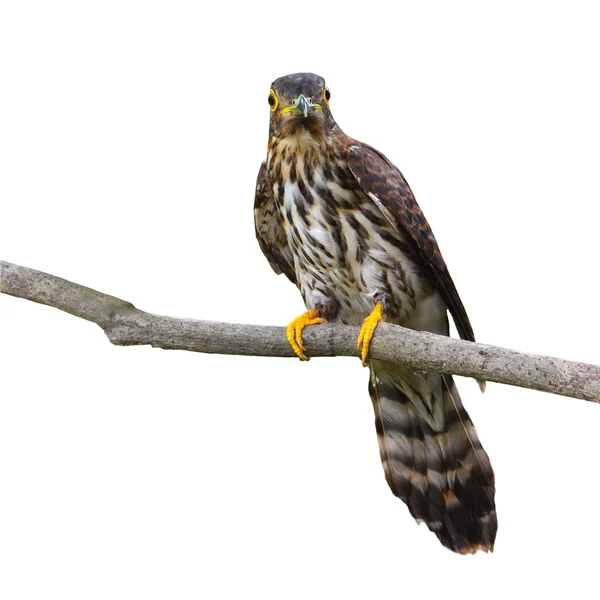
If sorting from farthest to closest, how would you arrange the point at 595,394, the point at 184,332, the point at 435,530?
the point at 435,530 → the point at 184,332 → the point at 595,394

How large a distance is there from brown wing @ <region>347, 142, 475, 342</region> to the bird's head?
0.22 m

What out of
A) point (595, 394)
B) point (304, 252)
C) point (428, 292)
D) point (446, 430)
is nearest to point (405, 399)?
point (446, 430)

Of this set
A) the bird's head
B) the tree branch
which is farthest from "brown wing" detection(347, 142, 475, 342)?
the tree branch

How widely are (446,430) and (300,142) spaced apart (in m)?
1.90

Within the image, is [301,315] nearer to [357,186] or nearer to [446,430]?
[357,186]

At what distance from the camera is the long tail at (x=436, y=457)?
19.1 ft

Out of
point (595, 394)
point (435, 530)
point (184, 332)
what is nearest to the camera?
point (595, 394)

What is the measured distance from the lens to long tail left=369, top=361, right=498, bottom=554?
19.1 ft

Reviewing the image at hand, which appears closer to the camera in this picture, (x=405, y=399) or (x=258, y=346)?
(x=258, y=346)

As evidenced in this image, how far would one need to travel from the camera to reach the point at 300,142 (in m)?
5.46

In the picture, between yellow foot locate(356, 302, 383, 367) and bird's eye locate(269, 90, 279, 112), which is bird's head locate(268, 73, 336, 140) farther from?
yellow foot locate(356, 302, 383, 367)

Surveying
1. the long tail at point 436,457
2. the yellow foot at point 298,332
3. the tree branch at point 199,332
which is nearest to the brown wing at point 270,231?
the yellow foot at point 298,332

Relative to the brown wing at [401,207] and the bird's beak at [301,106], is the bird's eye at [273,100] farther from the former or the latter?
the brown wing at [401,207]

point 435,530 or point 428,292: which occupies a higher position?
point 428,292
